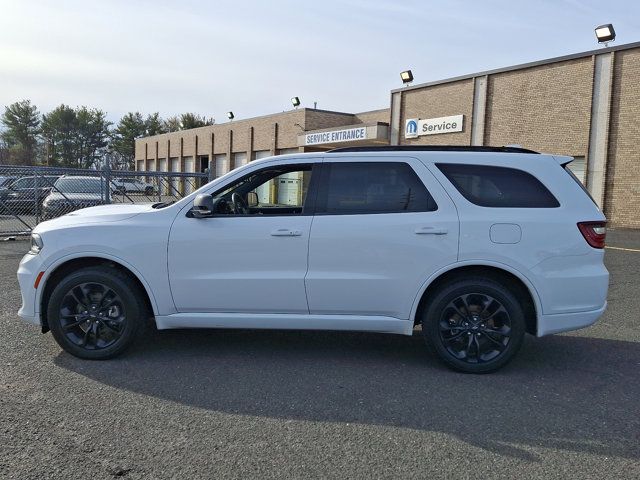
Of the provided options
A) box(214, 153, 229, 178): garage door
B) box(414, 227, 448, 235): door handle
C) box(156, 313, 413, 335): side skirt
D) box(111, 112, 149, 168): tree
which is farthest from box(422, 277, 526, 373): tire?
box(111, 112, 149, 168): tree

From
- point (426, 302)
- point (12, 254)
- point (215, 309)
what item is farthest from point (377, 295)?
point (12, 254)

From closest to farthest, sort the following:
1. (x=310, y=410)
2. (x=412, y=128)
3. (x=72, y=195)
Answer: (x=310, y=410)
(x=72, y=195)
(x=412, y=128)

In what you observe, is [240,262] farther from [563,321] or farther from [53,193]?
[53,193]

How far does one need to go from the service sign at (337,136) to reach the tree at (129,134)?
5514 centimetres

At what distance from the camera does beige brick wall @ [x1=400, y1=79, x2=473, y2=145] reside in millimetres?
24953

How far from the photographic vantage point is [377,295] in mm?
4789

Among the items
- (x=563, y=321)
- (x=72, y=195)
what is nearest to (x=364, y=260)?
(x=563, y=321)

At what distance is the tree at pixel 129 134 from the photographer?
80.6m

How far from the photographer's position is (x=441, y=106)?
2622cm

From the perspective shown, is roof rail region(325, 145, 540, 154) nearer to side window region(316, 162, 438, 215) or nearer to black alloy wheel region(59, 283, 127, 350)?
side window region(316, 162, 438, 215)

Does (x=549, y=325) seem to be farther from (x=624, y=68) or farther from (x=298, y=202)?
(x=624, y=68)

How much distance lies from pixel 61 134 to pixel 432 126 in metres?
71.6

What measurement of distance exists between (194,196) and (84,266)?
1.19 metres

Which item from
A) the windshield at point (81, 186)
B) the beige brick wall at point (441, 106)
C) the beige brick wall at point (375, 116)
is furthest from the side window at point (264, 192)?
the beige brick wall at point (375, 116)
